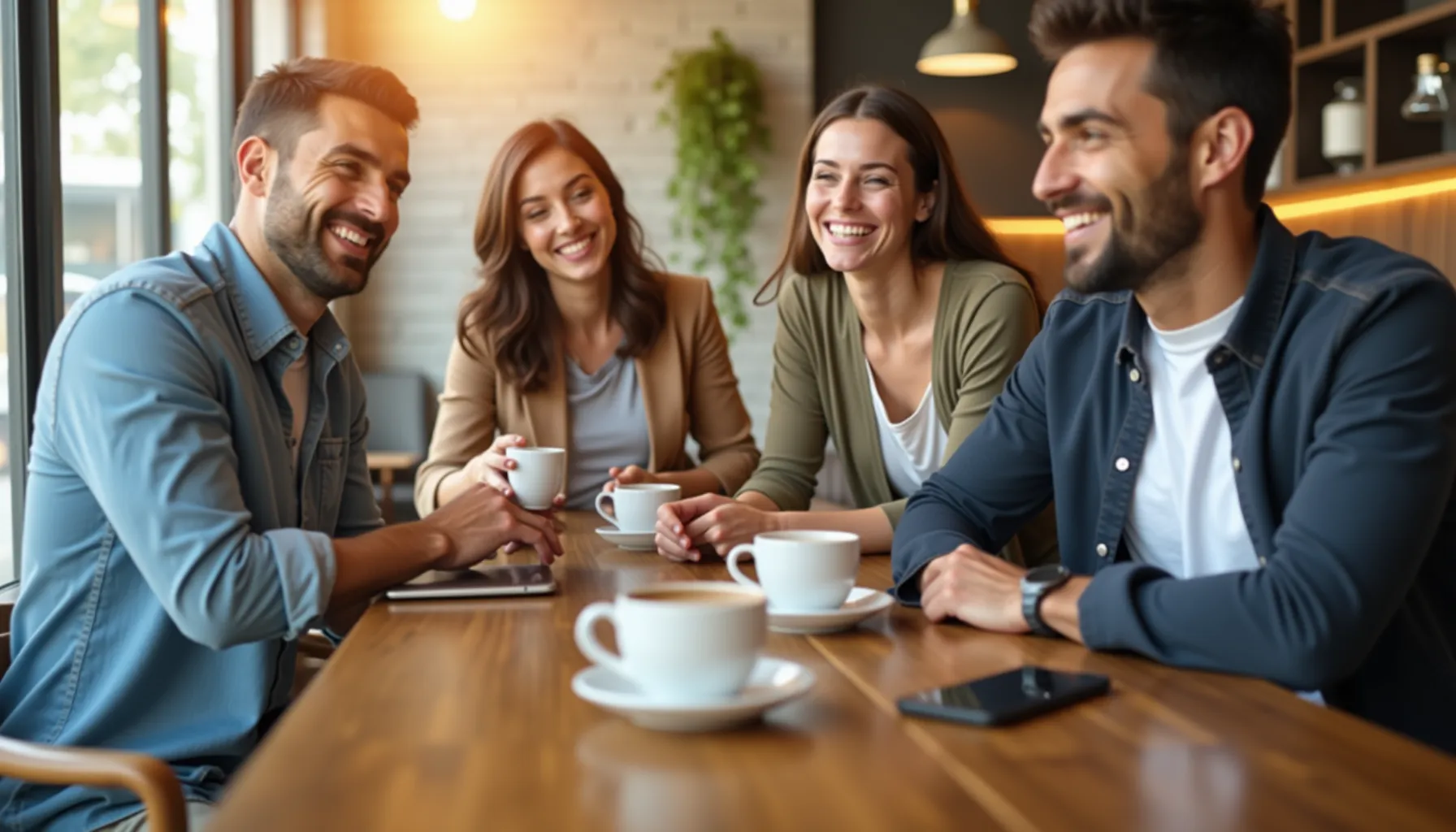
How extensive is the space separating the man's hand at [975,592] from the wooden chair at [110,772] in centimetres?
77

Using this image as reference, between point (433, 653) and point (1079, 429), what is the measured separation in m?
0.86

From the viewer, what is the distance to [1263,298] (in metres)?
1.53

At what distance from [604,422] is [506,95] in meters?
3.82

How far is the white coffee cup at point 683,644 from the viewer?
0.99 meters

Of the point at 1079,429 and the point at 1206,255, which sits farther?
the point at 1079,429

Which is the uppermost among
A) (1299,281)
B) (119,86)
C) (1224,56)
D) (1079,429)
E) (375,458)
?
(119,86)

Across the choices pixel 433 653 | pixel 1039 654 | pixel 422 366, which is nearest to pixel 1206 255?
pixel 1039 654

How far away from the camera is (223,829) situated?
0.81m

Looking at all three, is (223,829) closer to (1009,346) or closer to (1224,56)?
(1224,56)

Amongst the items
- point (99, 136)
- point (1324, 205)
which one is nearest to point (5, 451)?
point (99, 136)

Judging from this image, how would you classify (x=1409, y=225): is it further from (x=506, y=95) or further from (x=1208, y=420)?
(x=506, y=95)

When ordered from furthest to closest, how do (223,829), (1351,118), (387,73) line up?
1. (1351,118)
2. (387,73)
3. (223,829)

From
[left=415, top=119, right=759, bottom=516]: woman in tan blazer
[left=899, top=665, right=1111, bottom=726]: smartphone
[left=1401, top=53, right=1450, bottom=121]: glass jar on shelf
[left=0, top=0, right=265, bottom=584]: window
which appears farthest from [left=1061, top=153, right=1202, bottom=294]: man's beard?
[left=1401, top=53, right=1450, bottom=121]: glass jar on shelf

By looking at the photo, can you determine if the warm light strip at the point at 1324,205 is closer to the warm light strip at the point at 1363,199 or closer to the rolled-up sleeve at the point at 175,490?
the warm light strip at the point at 1363,199
